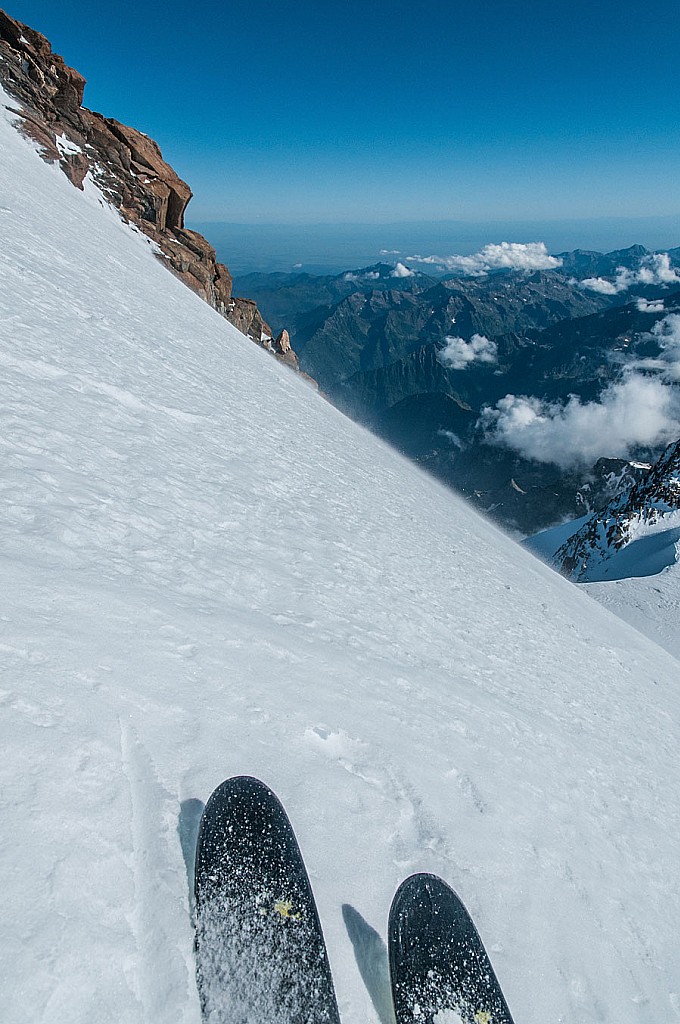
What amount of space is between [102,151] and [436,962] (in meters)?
39.3

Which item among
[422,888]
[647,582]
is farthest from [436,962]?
[647,582]

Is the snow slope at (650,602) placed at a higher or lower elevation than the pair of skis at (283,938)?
lower

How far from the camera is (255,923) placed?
8.38 feet

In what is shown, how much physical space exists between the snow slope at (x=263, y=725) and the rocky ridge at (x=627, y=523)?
49.9 metres

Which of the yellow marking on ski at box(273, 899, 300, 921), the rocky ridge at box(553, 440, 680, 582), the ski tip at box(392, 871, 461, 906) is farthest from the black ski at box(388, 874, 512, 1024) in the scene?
the rocky ridge at box(553, 440, 680, 582)

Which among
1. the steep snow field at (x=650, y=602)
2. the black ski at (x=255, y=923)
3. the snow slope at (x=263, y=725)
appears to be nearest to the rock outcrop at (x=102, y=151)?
the snow slope at (x=263, y=725)

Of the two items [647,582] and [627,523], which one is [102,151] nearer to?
[647,582]

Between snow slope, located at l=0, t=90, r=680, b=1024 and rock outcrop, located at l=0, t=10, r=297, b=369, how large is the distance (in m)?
22.7

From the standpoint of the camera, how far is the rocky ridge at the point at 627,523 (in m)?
54.5

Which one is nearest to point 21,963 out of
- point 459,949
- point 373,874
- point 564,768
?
point 373,874

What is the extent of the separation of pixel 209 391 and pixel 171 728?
9694mm

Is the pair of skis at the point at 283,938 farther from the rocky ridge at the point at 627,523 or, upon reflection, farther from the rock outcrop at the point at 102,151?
the rocky ridge at the point at 627,523

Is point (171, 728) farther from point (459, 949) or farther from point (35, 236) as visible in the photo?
point (35, 236)

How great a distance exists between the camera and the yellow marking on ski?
2.63 metres
